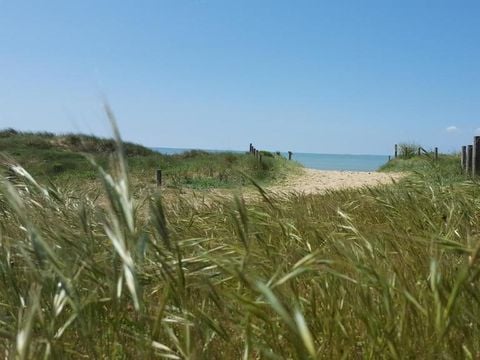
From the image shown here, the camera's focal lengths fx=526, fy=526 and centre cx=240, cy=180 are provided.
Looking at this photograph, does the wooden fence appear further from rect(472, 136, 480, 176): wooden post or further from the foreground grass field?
the foreground grass field

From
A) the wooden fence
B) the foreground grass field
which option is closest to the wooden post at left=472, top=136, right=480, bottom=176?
the wooden fence

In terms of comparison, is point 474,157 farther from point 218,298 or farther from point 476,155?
point 218,298

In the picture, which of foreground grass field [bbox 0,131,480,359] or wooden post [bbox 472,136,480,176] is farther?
wooden post [bbox 472,136,480,176]

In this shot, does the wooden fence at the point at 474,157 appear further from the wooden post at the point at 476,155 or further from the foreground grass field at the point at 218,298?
the foreground grass field at the point at 218,298

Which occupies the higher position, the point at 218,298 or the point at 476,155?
the point at 476,155

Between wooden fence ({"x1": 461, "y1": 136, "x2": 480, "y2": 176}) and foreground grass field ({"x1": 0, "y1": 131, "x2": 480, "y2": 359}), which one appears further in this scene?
wooden fence ({"x1": 461, "y1": 136, "x2": 480, "y2": 176})

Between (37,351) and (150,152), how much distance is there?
2620cm

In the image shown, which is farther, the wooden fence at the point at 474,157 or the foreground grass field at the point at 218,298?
the wooden fence at the point at 474,157

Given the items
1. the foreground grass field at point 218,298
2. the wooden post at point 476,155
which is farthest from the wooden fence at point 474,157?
the foreground grass field at point 218,298

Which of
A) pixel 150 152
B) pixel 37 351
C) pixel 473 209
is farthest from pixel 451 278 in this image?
pixel 150 152

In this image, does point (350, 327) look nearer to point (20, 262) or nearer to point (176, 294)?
point (176, 294)

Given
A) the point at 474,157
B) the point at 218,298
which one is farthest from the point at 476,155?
the point at 218,298

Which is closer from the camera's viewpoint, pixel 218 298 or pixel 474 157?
pixel 218 298

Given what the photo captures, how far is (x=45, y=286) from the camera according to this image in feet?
4.01
